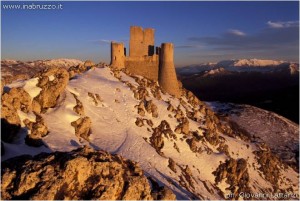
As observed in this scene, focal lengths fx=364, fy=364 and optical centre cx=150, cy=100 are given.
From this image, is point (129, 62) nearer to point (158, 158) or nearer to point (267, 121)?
point (158, 158)

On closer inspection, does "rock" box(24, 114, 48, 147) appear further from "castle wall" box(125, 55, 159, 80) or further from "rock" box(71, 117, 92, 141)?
"castle wall" box(125, 55, 159, 80)

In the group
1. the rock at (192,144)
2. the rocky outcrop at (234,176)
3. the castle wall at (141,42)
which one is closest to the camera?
the rocky outcrop at (234,176)

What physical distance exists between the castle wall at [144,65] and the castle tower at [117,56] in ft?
2.50

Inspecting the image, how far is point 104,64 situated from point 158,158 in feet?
43.0

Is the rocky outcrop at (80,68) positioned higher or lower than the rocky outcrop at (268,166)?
higher

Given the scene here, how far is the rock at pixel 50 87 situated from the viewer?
1864 cm

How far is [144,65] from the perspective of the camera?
1275 inches

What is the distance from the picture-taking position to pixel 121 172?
31.6 ft

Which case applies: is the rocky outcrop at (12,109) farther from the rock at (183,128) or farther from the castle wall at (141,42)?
the castle wall at (141,42)

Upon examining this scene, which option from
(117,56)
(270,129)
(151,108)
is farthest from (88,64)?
(270,129)

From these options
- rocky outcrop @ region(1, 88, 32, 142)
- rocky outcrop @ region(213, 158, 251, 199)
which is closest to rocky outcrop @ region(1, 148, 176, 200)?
rocky outcrop @ region(1, 88, 32, 142)

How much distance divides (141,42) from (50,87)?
1413cm

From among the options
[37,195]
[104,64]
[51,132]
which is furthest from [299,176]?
[37,195]

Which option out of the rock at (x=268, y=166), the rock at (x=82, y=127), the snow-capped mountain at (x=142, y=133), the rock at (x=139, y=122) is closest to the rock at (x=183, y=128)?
the snow-capped mountain at (x=142, y=133)
